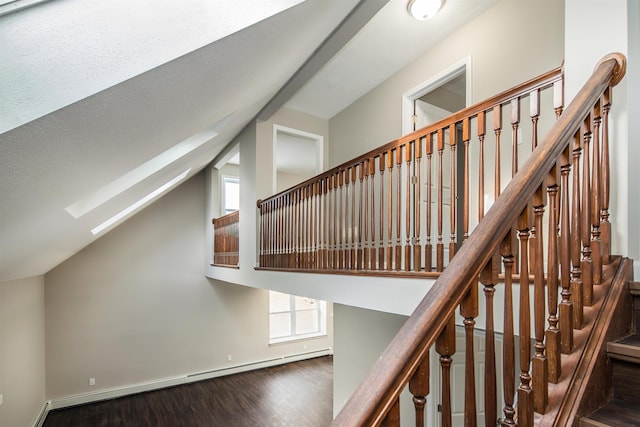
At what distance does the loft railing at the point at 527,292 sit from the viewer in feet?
2.43

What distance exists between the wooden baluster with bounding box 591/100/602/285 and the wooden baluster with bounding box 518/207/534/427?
467 mm

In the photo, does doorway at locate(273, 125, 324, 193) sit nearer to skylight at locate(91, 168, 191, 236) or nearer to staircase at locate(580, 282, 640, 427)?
skylight at locate(91, 168, 191, 236)

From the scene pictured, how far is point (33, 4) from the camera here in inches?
33.0

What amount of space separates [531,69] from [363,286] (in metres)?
2.01

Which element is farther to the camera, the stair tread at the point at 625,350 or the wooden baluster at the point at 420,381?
the stair tread at the point at 625,350

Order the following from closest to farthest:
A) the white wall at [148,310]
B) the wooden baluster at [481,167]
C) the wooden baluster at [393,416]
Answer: the wooden baluster at [393,416] → the wooden baluster at [481,167] → the white wall at [148,310]

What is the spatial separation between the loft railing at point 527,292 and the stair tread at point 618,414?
0.14 meters

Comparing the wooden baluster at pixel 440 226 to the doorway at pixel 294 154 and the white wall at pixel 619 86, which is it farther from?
the doorway at pixel 294 154

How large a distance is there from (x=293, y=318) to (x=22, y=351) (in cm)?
454

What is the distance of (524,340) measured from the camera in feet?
3.22

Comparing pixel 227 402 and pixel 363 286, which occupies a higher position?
pixel 363 286

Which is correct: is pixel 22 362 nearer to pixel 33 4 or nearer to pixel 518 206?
pixel 33 4

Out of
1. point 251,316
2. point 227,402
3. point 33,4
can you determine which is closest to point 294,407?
point 227,402

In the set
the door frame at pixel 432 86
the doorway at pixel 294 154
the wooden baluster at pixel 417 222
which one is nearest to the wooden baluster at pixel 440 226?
the wooden baluster at pixel 417 222
